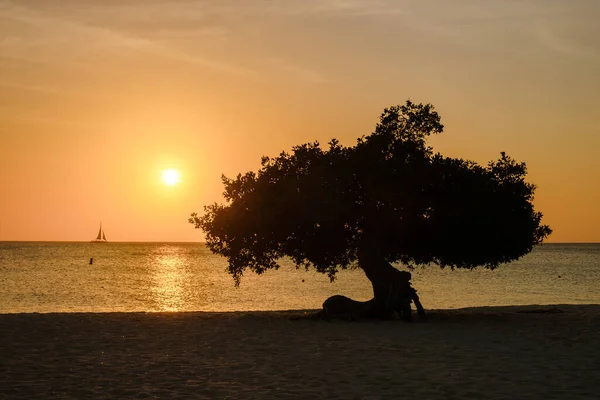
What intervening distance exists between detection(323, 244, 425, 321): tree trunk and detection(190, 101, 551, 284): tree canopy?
0.95 metres

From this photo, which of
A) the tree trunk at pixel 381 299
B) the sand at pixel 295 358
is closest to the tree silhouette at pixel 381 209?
the tree trunk at pixel 381 299

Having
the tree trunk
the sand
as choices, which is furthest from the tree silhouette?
the sand

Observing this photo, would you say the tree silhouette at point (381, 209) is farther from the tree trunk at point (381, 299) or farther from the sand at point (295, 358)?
the sand at point (295, 358)

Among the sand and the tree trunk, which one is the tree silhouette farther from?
→ the sand

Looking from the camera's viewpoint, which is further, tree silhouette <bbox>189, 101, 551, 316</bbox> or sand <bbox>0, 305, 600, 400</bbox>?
tree silhouette <bbox>189, 101, 551, 316</bbox>

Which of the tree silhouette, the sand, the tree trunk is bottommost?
the sand

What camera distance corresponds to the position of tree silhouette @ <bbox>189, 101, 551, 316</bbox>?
107 ft

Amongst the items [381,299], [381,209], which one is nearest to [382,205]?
[381,209]

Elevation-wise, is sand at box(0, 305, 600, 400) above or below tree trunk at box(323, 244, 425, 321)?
below

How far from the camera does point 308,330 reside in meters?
27.9

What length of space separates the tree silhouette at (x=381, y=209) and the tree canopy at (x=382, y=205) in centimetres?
5

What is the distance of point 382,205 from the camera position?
33.9 m

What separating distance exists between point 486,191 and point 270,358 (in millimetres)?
15934

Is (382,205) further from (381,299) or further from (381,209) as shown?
(381,299)
